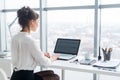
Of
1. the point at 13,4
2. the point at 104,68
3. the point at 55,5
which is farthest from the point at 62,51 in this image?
the point at 13,4

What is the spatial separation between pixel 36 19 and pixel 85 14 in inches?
54.9

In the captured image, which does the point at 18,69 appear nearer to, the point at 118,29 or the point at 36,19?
the point at 36,19

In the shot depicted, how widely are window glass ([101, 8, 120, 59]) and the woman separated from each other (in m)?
1.33

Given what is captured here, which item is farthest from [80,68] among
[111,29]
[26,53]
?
[111,29]

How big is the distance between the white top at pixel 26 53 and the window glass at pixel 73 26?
4.49 ft

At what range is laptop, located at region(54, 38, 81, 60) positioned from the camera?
2732 mm

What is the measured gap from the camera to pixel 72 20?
349 cm

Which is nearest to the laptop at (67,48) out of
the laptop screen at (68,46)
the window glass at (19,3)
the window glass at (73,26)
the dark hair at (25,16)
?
the laptop screen at (68,46)

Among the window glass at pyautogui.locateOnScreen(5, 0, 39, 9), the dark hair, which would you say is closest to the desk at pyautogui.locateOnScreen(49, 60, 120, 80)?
the dark hair

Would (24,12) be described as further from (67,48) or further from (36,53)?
(67,48)

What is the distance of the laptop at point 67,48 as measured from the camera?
273cm

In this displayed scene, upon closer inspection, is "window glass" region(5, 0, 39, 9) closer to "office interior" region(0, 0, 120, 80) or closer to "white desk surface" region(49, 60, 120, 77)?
"office interior" region(0, 0, 120, 80)

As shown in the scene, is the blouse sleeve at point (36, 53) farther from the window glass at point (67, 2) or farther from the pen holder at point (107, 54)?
the window glass at point (67, 2)

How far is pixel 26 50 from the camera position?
202cm
